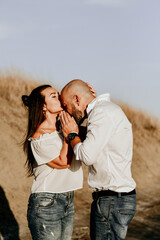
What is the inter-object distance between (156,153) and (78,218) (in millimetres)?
8519

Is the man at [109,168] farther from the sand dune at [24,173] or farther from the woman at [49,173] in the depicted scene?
the sand dune at [24,173]

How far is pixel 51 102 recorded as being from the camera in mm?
4039

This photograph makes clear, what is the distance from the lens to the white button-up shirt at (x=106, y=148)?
3.13 meters

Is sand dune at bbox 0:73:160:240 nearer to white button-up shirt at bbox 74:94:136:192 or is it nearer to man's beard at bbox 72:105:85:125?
man's beard at bbox 72:105:85:125

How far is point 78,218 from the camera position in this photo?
9242 mm

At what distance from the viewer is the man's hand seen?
3.56m

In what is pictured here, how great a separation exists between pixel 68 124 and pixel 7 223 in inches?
225

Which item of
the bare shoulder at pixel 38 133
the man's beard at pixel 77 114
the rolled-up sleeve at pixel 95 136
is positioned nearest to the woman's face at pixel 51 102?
the bare shoulder at pixel 38 133

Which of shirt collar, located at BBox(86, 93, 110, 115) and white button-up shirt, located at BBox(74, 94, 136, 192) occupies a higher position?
shirt collar, located at BBox(86, 93, 110, 115)

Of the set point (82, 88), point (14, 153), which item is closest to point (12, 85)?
point (14, 153)

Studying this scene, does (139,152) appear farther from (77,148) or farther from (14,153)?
(77,148)

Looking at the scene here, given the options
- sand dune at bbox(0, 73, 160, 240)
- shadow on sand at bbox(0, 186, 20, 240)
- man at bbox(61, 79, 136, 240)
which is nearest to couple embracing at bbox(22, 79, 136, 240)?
man at bbox(61, 79, 136, 240)

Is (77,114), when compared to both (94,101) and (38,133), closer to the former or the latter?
(94,101)

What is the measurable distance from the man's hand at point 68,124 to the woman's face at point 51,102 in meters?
0.39
